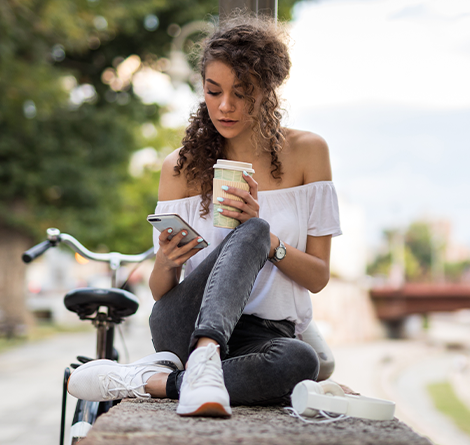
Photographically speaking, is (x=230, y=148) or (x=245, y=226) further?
(x=230, y=148)

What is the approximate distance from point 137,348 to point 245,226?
1086 centimetres

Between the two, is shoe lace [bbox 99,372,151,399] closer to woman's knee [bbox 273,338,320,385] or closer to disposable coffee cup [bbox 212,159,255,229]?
woman's knee [bbox 273,338,320,385]

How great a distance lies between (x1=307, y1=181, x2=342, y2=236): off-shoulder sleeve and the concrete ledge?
2.88ft

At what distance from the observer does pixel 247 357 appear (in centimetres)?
179

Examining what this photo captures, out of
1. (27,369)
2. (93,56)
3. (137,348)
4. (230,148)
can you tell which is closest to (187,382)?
(230,148)

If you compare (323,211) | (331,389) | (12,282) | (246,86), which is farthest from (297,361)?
(12,282)

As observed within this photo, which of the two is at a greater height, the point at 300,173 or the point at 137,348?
the point at 300,173

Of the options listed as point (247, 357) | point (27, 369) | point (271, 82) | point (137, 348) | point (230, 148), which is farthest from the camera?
point (137, 348)

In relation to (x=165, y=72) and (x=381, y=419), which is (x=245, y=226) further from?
(x=165, y=72)

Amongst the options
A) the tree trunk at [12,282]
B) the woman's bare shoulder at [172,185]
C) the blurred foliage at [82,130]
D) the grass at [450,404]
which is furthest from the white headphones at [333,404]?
the grass at [450,404]

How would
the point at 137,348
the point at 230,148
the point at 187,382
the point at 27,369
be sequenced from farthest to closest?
the point at 137,348
the point at 27,369
the point at 230,148
the point at 187,382

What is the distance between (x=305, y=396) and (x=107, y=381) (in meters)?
0.68

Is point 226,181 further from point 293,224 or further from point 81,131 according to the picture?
point 81,131

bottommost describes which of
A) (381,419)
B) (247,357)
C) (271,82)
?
(381,419)
